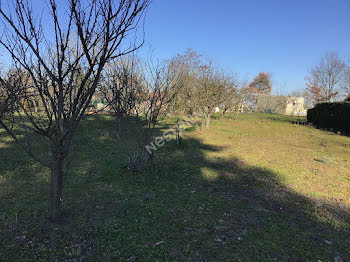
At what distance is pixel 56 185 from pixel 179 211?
5.91ft

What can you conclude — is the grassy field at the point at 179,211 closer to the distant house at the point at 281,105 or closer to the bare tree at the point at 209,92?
the bare tree at the point at 209,92

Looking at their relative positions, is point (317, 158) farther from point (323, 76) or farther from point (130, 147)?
point (323, 76)

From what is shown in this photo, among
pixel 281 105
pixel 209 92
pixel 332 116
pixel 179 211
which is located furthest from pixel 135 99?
pixel 281 105

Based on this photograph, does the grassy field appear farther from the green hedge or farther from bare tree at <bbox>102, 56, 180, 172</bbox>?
the green hedge

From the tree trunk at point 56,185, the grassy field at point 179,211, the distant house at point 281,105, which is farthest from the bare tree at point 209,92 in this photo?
the distant house at point 281,105

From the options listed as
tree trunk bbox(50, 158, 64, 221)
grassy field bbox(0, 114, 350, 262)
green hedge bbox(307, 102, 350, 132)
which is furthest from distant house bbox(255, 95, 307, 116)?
tree trunk bbox(50, 158, 64, 221)

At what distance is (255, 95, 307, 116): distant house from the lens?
111ft

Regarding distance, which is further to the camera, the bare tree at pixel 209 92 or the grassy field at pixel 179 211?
the bare tree at pixel 209 92

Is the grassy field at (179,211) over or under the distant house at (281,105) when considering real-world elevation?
under

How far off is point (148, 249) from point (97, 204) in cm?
140

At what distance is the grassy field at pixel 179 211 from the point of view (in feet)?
8.59

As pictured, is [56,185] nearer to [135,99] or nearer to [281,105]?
[135,99]

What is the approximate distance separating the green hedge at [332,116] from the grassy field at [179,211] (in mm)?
9526

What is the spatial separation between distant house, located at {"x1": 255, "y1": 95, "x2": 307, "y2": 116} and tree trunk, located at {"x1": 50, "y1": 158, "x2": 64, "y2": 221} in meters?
34.9
